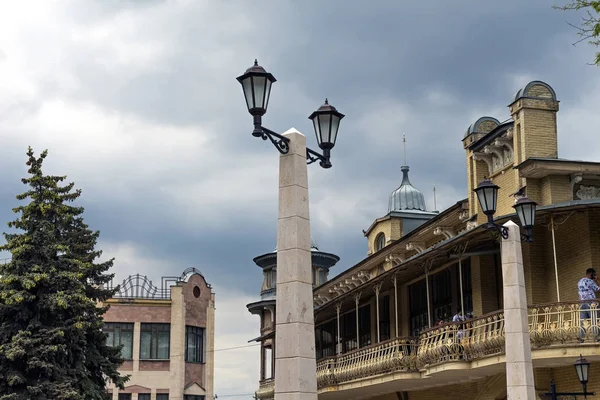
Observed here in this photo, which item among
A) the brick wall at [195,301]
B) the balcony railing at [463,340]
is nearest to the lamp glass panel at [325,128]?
the balcony railing at [463,340]

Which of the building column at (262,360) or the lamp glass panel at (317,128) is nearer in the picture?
the lamp glass panel at (317,128)

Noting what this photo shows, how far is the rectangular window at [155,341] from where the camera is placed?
153 feet

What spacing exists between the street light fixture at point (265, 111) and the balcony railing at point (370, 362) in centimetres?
1211

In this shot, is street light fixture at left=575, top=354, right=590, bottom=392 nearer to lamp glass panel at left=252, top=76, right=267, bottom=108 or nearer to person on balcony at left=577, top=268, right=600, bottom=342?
person on balcony at left=577, top=268, right=600, bottom=342

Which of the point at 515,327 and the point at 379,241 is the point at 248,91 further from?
the point at 379,241

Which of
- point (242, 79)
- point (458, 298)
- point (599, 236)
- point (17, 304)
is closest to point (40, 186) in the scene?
point (17, 304)

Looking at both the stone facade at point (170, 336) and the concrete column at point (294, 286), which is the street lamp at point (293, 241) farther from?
the stone facade at point (170, 336)

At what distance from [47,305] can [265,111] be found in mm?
17888

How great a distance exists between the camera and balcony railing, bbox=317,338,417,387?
22.8 metres

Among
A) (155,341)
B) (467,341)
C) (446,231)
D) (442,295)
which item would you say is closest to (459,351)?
(467,341)

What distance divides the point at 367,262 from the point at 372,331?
2.36 metres

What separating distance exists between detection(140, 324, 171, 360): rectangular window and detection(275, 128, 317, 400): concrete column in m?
36.6

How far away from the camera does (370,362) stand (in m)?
24.6

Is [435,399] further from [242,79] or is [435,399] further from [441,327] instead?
[242,79]
